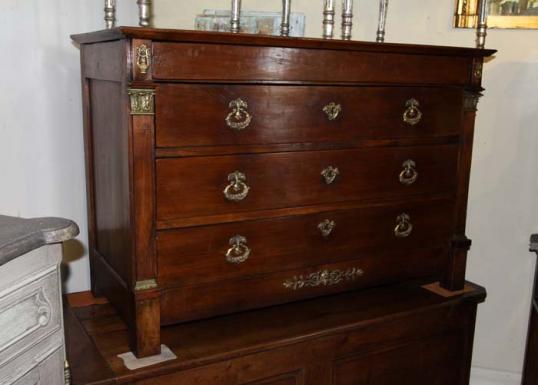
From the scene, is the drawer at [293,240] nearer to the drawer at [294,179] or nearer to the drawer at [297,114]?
the drawer at [294,179]

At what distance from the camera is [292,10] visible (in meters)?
2.37

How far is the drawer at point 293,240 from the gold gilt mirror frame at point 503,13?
786mm

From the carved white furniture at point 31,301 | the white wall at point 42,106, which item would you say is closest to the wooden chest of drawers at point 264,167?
the white wall at point 42,106

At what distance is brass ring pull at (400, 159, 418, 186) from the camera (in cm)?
201

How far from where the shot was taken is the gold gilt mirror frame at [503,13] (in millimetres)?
2369

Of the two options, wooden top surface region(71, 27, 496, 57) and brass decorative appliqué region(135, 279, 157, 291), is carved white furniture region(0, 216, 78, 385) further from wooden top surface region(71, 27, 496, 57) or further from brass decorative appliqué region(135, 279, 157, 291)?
wooden top surface region(71, 27, 496, 57)

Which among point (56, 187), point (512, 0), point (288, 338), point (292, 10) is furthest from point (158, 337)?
point (512, 0)

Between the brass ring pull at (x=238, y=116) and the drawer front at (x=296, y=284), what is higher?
the brass ring pull at (x=238, y=116)

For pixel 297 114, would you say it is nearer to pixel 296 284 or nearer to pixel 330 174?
pixel 330 174

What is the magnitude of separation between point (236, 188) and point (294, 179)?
0.65 ft

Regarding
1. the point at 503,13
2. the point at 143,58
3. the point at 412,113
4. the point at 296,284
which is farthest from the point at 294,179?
the point at 503,13

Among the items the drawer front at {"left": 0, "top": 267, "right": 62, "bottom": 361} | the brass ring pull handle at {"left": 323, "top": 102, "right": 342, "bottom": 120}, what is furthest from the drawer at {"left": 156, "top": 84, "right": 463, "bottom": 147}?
the drawer front at {"left": 0, "top": 267, "right": 62, "bottom": 361}

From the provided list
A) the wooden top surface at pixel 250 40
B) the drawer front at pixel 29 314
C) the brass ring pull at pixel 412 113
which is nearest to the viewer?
the drawer front at pixel 29 314

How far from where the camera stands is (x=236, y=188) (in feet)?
5.63
